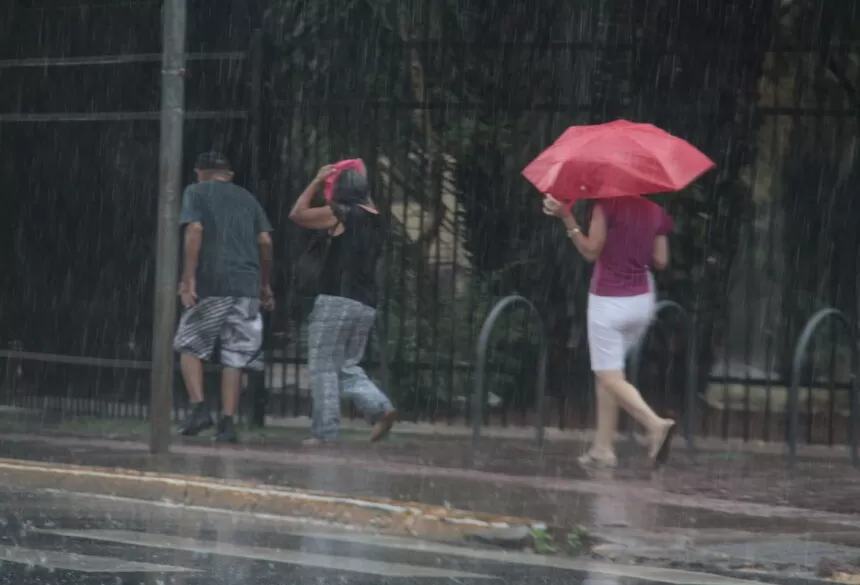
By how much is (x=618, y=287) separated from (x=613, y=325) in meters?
0.22

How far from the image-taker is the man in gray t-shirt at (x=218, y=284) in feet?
38.4

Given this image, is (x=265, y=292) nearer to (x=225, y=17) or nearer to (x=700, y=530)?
(x=225, y=17)

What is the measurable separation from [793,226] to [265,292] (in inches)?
147

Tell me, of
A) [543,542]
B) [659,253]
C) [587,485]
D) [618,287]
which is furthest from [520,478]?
[543,542]

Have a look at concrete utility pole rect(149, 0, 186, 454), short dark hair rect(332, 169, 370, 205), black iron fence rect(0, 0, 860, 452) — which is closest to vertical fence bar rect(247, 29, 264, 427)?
black iron fence rect(0, 0, 860, 452)

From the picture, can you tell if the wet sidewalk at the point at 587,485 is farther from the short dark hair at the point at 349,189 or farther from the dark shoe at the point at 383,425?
the short dark hair at the point at 349,189

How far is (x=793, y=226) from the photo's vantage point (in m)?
12.9

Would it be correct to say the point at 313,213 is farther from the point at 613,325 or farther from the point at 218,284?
the point at 613,325

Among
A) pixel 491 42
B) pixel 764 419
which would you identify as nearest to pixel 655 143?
pixel 491 42

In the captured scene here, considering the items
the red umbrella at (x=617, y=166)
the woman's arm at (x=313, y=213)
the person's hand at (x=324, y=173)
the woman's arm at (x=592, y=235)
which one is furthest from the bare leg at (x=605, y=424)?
the person's hand at (x=324, y=173)

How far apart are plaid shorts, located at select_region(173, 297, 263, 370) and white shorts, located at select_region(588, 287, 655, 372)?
240cm

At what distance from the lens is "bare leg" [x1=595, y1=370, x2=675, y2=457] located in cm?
1038

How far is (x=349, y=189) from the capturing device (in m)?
11.3

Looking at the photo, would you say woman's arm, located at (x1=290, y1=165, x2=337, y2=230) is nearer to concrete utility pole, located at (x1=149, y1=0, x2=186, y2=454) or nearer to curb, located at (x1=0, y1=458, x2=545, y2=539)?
concrete utility pole, located at (x1=149, y1=0, x2=186, y2=454)
